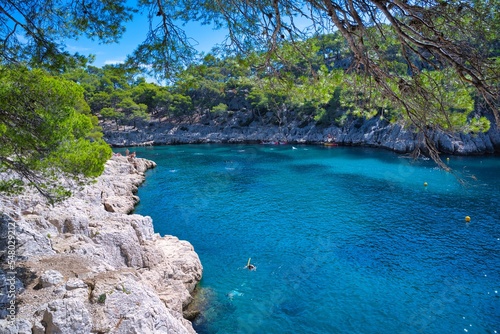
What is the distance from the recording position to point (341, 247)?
12852 mm

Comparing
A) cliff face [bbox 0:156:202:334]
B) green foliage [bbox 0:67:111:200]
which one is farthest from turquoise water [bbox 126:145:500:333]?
green foliage [bbox 0:67:111:200]

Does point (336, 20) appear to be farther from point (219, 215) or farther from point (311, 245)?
point (219, 215)

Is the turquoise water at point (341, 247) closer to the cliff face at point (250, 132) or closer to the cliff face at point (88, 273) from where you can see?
the cliff face at point (88, 273)

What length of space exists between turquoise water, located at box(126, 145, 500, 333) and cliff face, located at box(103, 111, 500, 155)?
1433 cm

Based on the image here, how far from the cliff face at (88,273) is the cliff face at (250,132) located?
32.4m

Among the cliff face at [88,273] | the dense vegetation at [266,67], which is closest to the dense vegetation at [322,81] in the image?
the dense vegetation at [266,67]

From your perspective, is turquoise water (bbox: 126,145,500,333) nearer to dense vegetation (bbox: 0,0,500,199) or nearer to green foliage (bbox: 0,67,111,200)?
dense vegetation (bbox: 0,0,500,199)

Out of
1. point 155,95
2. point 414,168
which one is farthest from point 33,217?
point 155,95

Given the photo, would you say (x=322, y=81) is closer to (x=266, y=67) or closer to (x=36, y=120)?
(x=266, y=67)

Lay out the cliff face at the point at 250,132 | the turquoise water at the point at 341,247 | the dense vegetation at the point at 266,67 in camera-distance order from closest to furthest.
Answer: the dense vegetation at the point at 266,67
the turquoise water at the point at 341,247
the cliff face at the point at 250,132

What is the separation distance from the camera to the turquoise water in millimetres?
8555

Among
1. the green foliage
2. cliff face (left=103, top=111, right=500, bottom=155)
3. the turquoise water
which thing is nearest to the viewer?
the green foliage

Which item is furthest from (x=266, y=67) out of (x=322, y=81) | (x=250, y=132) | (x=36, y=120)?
(x=250, y=132)

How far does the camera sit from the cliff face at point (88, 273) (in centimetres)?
490
